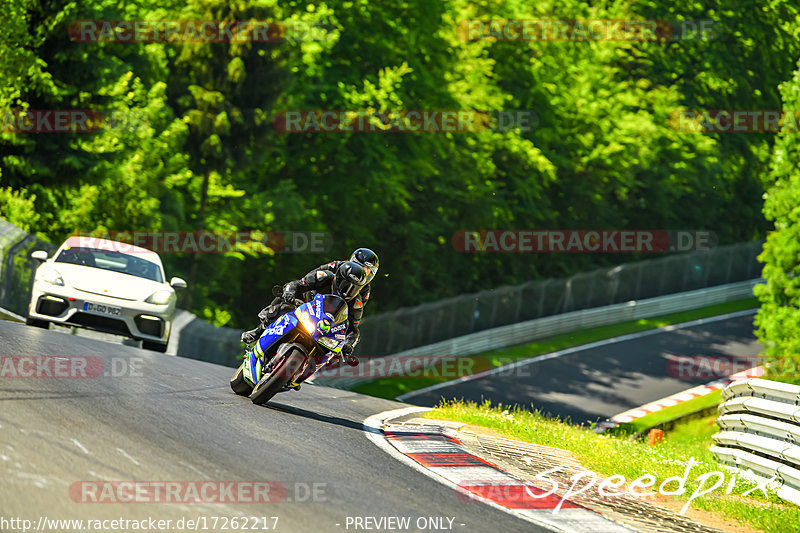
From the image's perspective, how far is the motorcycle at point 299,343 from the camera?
10.4m

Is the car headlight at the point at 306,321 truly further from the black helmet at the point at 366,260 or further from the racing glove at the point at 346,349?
the black helmet at the point at 366,260

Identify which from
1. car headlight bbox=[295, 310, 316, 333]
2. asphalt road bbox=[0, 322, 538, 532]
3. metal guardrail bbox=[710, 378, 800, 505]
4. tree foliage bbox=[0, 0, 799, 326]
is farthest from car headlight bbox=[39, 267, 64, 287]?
tree foliage bbox=[0, 0, 799, 326]

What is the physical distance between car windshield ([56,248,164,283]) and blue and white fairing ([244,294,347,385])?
17.0 feet

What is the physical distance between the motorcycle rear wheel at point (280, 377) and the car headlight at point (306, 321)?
0.87 ft

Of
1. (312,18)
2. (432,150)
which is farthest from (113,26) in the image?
(432,150)

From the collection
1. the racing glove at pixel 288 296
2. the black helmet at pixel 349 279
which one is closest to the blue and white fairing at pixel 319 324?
the black helmet at pixel 349 279

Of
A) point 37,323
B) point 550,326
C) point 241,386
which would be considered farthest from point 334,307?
point 550,326

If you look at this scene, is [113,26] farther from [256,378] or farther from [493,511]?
[493,511]

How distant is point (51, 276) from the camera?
45.5 ft

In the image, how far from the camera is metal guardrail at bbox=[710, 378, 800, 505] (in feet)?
31.6

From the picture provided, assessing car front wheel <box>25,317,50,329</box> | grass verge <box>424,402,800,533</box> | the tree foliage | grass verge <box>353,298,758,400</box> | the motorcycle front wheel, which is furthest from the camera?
grass verge <box>353,298,758,400</box>

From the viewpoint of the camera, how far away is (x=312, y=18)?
3238cm

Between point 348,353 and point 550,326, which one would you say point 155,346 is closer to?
point 348,353

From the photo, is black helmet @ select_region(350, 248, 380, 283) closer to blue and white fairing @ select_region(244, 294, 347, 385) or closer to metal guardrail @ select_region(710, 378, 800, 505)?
blue and white fairing @ select_region(244, 294, 347, 385)
